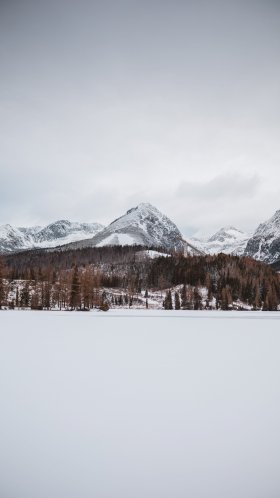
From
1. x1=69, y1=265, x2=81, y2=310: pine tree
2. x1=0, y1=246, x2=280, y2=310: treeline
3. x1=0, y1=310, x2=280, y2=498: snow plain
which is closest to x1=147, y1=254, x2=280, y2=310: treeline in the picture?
x1=0, y1=246, x2=280, y2=310: treeline

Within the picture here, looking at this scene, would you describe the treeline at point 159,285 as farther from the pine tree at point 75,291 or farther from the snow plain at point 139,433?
the snow plain at point 139,433

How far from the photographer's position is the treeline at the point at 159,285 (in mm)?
96875

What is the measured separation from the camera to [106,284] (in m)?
162

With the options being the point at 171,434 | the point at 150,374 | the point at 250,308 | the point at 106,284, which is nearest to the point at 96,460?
the point at 171,434

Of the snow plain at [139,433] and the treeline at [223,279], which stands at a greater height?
the treeline at [223,279]

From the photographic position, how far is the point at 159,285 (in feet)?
547

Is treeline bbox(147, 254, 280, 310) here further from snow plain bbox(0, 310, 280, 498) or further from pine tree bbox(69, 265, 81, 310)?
snow plain bbox(0, 310, 280, 498)

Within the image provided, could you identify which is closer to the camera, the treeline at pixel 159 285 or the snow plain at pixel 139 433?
the snow plain at pixel 139 433

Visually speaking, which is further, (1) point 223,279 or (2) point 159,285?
(2) point 159,285

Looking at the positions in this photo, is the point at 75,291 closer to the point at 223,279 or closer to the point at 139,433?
the point at 223,279

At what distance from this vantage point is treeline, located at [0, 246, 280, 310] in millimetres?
96875

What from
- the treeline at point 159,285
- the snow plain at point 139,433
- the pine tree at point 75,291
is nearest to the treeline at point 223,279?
the treeline at point 159,285

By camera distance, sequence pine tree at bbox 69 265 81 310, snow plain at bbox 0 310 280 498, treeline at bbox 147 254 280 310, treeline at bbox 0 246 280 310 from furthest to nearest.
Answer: treeline at bbox 147 254 280 310 < treeline at bbox 0 246 280 310 < pine tree at bbox 69 265 81 310 < snow plain at bbox 0 310 280 498

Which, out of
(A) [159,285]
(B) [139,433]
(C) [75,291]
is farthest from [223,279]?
(B) [139,433]
